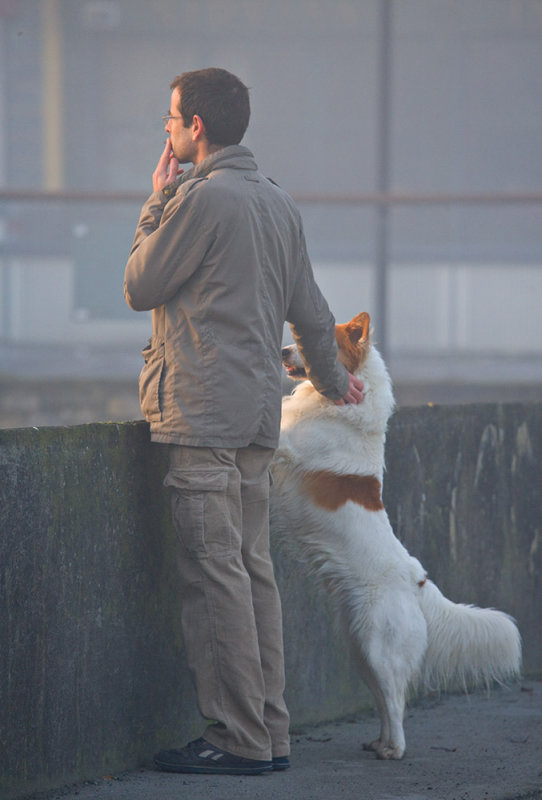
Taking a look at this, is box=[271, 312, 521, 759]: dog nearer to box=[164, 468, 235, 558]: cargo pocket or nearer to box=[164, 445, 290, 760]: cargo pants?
box=[164, 445, 290, 760]: cargo pants

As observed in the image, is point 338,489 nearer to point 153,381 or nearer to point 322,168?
point 153,381

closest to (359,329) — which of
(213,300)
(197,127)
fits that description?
(213,300)

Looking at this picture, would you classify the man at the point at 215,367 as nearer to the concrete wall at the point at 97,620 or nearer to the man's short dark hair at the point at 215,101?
the man's short dark hair at the point at 215,101

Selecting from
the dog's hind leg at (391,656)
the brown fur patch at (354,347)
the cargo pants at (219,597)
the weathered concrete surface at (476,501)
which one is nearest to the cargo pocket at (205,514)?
the cargo pants at (219,597)

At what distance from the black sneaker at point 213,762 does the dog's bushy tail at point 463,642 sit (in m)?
0.86

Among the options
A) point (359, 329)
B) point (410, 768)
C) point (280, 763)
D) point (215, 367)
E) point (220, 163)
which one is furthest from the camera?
point (359, 329)

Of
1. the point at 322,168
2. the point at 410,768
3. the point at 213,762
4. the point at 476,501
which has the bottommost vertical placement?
the point at 410,768

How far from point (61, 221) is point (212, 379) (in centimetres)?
736

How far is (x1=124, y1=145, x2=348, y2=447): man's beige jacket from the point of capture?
A: 3.65m

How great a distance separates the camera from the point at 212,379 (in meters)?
3.66

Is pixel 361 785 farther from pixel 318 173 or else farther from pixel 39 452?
pixel 318 173

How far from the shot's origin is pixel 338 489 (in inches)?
172

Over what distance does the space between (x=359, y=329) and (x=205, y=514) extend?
119 cm

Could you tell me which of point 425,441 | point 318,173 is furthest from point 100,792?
point 318,173
